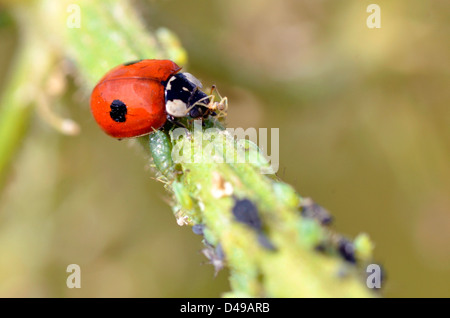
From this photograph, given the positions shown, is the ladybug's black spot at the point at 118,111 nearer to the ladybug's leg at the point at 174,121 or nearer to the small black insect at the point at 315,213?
the ladybug's leg at the point at 174,121

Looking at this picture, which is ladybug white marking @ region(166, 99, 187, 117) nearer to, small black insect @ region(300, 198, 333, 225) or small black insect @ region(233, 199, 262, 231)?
small black insect @ region(233, 199, 262, 231)

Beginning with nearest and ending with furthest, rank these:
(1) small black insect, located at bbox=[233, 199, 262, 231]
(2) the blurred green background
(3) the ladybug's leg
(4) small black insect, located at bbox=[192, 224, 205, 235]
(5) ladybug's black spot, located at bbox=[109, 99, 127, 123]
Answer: (1) small black insect, located at bbox=[233, 199, 262, 231]
(4) small black insect, located at bbox=[192, 224, 205, 235]
(3) the ladybug's leg
(5) ladybug's black spot, located at bbox=[109, 99, 127, 123]
(2) the blurred green background

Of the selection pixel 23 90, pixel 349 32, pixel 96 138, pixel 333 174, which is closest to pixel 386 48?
pixel 349 32

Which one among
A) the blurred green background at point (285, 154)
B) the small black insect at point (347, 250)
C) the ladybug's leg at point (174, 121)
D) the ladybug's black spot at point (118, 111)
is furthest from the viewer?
the blurred green background at point (285, 154)

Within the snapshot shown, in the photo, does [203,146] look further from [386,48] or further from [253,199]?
[386,48]

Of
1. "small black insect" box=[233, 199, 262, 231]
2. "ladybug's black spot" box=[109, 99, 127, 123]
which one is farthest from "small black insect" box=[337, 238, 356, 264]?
"ladybug's black spot" box=[109, 99, 127, 123]

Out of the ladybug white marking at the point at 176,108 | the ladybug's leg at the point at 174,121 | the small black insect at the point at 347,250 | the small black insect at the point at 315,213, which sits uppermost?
the ladybug white marking at the point at 176,108

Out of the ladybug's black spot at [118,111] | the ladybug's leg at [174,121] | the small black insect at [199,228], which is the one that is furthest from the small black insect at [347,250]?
the ladybug's black spot at [118,111]
